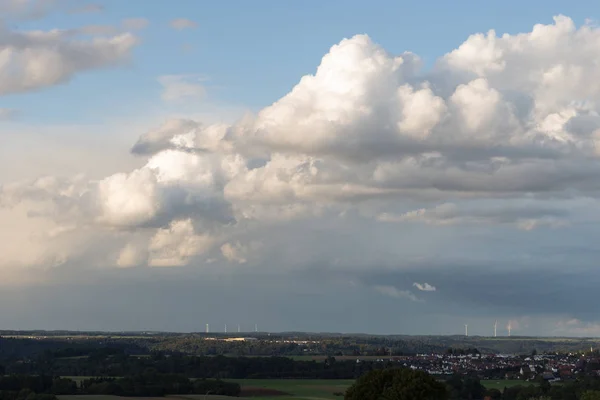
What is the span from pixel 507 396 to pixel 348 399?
87.8 m

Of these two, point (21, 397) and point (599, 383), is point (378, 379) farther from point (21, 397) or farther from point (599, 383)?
point (599, 383)

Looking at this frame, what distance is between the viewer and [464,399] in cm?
19700

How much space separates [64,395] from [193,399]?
2863 centimetres

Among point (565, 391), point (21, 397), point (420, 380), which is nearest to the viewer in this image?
point (420, 380)

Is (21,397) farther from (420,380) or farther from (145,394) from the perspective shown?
(420,380)

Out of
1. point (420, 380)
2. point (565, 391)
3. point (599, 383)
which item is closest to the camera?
point (420, 380)

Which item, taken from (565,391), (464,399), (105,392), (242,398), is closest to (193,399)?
(242,398)

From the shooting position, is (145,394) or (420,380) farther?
(145,394)

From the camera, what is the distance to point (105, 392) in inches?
7638

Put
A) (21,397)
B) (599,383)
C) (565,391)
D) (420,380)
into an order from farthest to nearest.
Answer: (599,383)
(565,391)
(21,397)
(420,380)

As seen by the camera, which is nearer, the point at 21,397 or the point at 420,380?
the point at 420,380

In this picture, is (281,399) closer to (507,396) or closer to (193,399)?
(193,399)

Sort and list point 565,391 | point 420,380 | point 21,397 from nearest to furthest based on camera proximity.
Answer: point 420,380, point 21,397, point 565,391

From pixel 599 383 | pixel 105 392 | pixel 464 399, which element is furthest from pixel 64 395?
pixel 599 383
